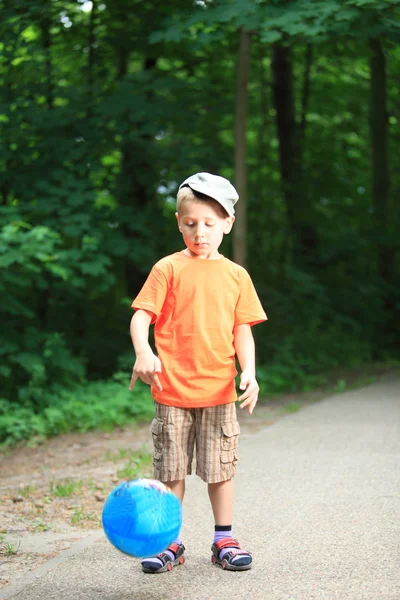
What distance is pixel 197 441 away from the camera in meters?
3.77

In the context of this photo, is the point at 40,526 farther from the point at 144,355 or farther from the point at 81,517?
the point at 144,355

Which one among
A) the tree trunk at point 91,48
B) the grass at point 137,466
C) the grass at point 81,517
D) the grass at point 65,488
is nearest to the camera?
the grass at point 81,517

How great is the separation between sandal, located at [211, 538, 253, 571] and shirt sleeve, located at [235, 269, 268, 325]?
1.03m

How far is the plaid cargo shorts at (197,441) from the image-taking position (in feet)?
12.1

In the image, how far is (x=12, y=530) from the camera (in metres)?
4.43

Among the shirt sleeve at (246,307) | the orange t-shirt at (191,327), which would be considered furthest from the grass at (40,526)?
the shirt sleeve at (246,307)

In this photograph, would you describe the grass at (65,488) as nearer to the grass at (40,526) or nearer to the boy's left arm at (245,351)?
the grass at (40,526)

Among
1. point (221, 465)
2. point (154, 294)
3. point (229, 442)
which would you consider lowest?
point (221, 465)

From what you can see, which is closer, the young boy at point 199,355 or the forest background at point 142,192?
the young boy at point 199,355

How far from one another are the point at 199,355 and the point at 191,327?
0.43ft

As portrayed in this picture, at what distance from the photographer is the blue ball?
10.7 ft


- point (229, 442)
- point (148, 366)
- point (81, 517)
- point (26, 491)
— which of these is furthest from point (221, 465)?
point (26, 491)

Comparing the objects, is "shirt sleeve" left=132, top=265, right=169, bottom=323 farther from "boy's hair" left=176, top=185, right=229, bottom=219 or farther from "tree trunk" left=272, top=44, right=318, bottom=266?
"tree trunk" left=272, top=44, right=318, bottom=266

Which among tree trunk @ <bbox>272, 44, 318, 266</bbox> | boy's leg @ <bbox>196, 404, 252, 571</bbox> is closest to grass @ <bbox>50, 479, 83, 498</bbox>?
boy's leg @ <bbox>196, 404, 252, 571</bbox>
